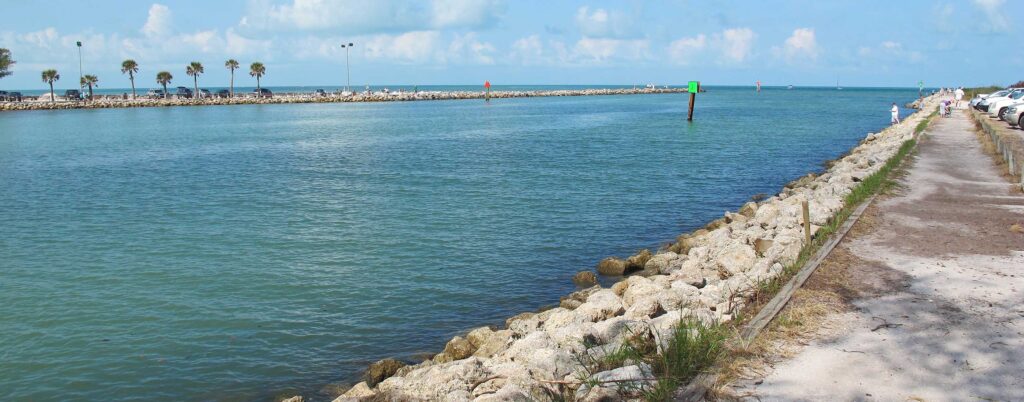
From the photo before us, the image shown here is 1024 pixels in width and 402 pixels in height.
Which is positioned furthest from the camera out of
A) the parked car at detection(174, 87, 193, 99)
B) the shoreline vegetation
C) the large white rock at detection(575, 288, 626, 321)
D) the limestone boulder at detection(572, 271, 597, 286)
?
the parked car at detection(174, 87, 193, 99)

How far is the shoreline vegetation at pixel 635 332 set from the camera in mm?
7094

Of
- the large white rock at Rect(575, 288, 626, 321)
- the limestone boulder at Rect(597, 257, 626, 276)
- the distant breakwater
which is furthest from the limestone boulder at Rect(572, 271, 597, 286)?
the distant breakwater

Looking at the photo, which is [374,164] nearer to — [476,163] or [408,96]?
[476,163]

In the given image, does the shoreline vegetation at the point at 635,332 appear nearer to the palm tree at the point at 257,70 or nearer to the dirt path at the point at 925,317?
the dirt path at the point at 925,317

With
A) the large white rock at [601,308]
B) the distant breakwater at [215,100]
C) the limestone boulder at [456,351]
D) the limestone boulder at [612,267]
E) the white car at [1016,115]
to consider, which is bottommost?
the limestone boulder at [456,351]

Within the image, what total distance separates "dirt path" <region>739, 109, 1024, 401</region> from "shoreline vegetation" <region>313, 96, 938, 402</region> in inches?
28.9

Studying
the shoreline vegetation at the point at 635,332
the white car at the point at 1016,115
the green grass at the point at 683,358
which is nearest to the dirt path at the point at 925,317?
the green grass at the point at 683,358

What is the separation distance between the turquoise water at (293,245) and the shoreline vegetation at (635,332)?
1.57 m

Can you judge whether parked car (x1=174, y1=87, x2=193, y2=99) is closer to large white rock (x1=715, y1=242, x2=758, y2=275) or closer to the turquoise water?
the turquoise water

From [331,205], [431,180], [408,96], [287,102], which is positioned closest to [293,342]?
[331,205]

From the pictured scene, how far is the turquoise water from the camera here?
11367 mm

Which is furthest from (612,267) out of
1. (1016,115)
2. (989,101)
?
(989,101)

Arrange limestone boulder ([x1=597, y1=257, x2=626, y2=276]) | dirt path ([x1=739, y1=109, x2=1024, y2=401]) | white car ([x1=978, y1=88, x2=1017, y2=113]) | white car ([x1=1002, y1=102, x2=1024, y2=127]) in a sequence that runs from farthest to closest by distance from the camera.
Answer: white car ([x1=978, y1=88, x2=1017, y2=113]), white car ([x1=1002, y1=102, x2=1024, y2=127]), limestone boulder ([x1=597, y1=257, x2=626, y2=276]), dirt path ([x1=739, y1=109, x2=1024, y2=401])

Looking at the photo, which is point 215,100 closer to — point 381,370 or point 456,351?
point 381,370
